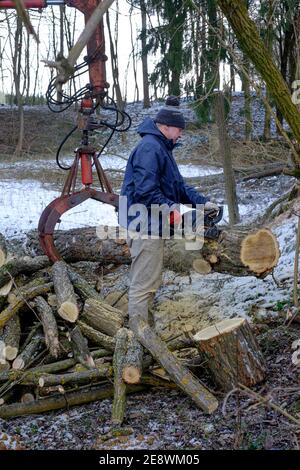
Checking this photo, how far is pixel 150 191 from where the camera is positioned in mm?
4414

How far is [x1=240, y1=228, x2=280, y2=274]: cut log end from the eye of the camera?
4809 millimetres

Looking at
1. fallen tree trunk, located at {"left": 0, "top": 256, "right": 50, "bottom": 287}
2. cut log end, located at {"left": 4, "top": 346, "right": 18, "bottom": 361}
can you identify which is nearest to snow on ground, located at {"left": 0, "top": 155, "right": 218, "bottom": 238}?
fallen tree trunk, located at {"left": 0, "top": 256, "right": 50, "bottom": 287}

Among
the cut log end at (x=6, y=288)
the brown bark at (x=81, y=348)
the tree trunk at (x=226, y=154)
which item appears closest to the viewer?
the brown bark at (x=81, y=348)

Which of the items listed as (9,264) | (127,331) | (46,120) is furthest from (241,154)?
(46,120)

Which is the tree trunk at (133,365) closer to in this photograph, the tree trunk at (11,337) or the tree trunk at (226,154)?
the tree trunk at (11,337)

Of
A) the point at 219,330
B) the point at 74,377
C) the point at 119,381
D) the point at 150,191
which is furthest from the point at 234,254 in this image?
the point at 74,377

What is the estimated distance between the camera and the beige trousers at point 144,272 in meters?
4.66

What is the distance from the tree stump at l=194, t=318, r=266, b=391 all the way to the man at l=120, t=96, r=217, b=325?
86 centimetres

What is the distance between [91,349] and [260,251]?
5.23 feet

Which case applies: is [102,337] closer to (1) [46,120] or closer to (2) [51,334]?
(2) [51,334]

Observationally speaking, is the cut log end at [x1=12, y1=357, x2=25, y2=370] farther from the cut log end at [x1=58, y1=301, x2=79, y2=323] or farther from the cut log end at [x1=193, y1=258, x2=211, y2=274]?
the cut log end at [x1=193, y1=258, x2=211, y2=274]

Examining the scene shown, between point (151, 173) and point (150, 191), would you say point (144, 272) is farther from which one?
point (151, 173)

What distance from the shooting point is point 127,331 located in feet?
14.2

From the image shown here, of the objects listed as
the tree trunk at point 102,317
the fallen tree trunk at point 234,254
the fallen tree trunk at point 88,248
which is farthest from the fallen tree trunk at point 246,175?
the tree trunk at point 102,317
